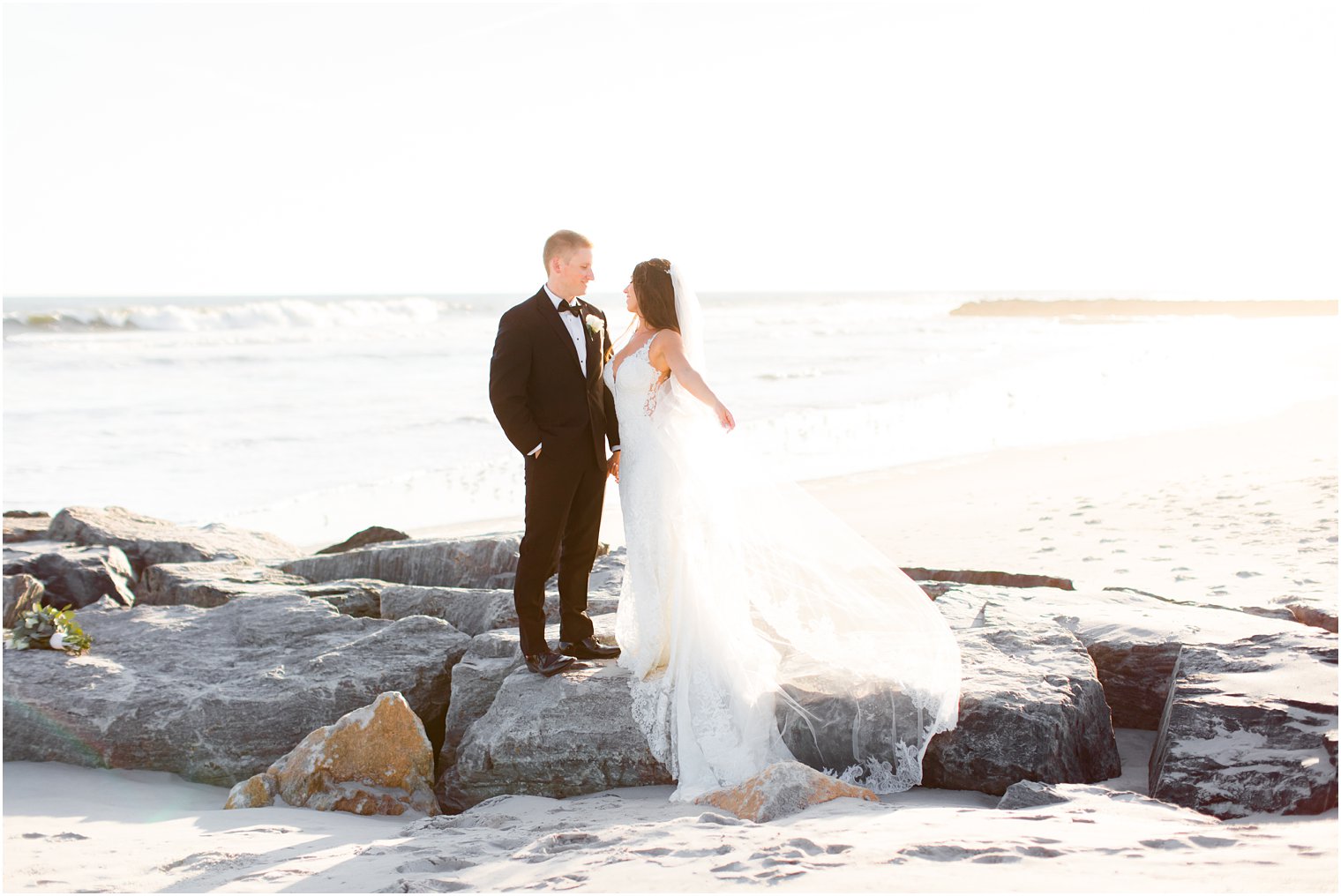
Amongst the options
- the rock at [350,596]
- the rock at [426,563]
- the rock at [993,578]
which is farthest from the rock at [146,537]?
the rock at [993,578]

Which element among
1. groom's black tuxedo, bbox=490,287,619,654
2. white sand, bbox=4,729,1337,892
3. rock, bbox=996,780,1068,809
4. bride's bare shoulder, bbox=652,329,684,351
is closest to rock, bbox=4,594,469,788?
white sand, bbox=4,729,1337,892

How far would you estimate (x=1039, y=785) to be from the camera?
3.85 m

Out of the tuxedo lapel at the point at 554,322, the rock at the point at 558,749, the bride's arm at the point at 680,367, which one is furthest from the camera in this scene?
the tuxedo lapel at the point at 554,322

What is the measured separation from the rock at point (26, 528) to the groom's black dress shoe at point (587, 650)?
17.3 ft

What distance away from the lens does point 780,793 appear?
12.7ft

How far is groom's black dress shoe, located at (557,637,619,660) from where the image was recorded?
510 centimetres

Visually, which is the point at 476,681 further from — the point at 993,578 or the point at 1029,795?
the point at 993,578

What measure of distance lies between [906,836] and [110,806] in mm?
3467

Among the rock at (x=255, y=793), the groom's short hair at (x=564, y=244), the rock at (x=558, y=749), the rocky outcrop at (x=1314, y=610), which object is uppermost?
the groom's short hair at (x=564, y=244)

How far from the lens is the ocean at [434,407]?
1285cm

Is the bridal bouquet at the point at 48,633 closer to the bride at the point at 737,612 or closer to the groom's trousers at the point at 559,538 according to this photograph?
the groom's trousers at the point at 559,538

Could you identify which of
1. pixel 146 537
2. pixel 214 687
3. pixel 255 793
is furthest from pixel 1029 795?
pixel 146 537

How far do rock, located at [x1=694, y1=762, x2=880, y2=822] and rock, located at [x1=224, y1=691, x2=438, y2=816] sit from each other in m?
1.37

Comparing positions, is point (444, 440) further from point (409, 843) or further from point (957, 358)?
point (957, 358)
